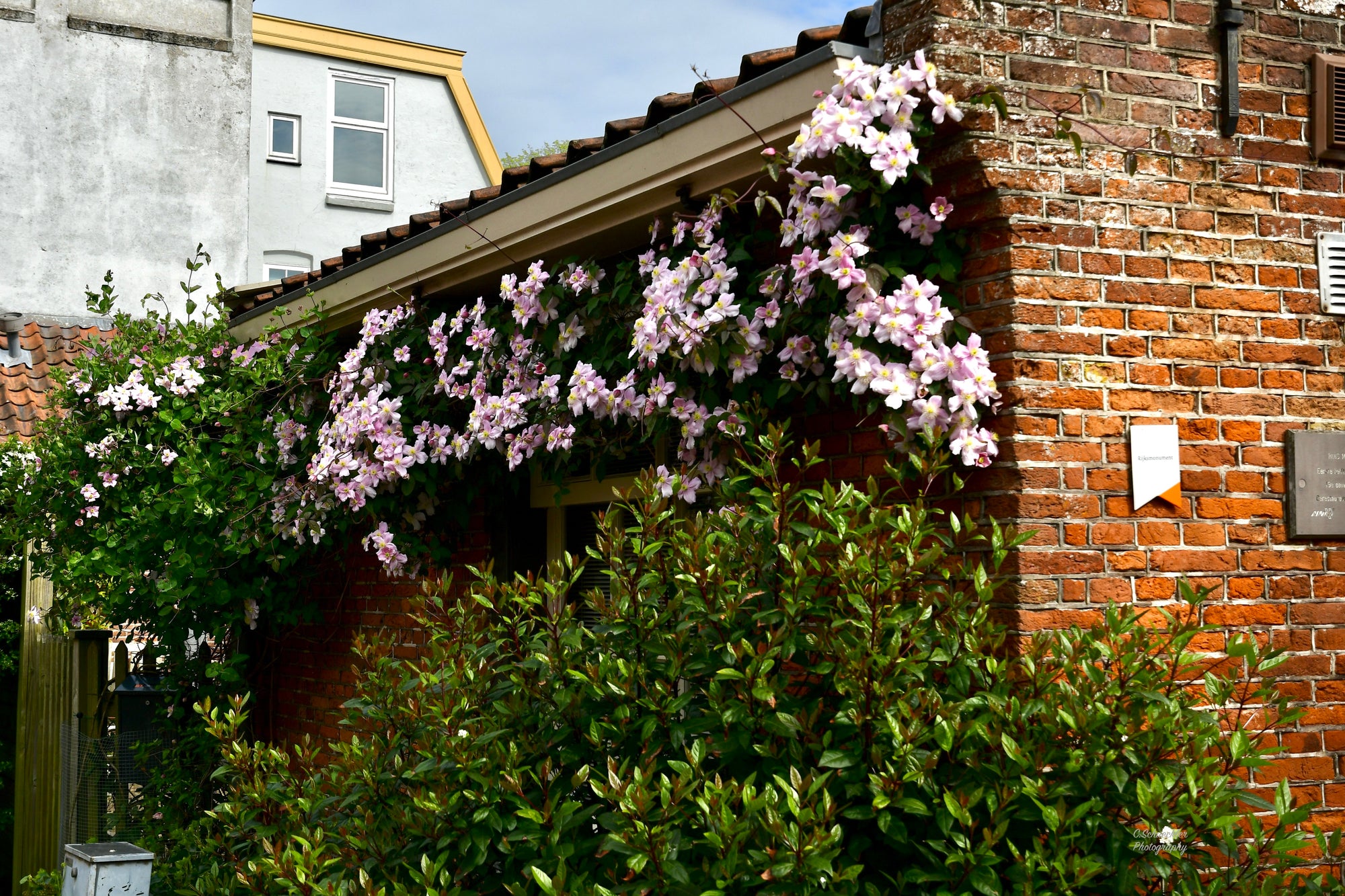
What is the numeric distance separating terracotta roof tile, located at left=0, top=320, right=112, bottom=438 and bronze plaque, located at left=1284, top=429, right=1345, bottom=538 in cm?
787

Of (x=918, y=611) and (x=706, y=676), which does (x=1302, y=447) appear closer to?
(x=918, y=611)

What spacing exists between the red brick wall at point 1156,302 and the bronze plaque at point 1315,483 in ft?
0.13

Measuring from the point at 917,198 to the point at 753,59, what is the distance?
0.68 meters

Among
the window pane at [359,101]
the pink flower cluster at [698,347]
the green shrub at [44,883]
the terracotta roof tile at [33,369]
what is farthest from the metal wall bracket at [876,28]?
the window pane at [359,101]

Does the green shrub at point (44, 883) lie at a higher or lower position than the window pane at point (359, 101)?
lower

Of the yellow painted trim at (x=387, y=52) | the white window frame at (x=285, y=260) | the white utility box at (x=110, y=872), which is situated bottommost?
the white utility box at (x=110, y=872)

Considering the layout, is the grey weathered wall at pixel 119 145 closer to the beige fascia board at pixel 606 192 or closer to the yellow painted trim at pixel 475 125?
the yellow painted trim at pixel 475 125

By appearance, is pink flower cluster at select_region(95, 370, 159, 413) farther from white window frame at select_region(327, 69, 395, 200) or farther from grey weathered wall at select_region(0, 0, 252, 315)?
white window frame at select_region(327, 69, 395, 200)

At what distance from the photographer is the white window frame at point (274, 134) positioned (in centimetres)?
2058

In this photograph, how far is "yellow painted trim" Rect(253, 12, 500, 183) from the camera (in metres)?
20.1

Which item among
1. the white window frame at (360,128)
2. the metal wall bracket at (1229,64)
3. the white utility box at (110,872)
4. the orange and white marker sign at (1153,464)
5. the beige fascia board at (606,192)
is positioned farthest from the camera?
the white window frame at (360,128)

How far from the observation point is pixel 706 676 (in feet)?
11.2

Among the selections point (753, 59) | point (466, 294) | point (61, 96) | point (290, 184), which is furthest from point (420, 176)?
point (753, 59)

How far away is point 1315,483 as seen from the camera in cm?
407
